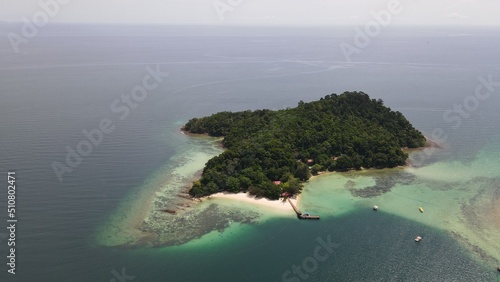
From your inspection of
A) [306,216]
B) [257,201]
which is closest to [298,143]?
[257,201]

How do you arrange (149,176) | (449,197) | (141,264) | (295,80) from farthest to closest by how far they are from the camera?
(295,80) → (149,176) → (449,197) → (141,264)

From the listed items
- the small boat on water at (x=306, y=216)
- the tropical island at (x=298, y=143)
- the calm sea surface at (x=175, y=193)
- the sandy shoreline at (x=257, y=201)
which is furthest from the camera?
the tropical island at (x=298, y=143)

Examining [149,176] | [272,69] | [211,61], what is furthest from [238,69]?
[149,176]

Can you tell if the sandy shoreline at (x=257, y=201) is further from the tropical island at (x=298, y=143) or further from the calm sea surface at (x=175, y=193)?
the calm sea surface at (x=175, y=193)

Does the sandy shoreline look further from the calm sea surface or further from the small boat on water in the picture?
the calm sea surface

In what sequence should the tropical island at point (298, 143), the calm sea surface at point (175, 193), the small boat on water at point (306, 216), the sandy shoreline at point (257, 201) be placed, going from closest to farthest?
the calm sea surface at point (175, 193), the small boat on water at point (306, 216), the sandy shoreline at point (257, 201), the tropical island at point (298, 143)

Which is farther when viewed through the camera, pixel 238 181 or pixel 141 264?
pixel 238 181

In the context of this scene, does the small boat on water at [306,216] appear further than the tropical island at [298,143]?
No

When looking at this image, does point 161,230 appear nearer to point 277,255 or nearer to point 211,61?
point 277,255

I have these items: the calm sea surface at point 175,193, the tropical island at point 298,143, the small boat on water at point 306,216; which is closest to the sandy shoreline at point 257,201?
the tropical island at point 298,143
